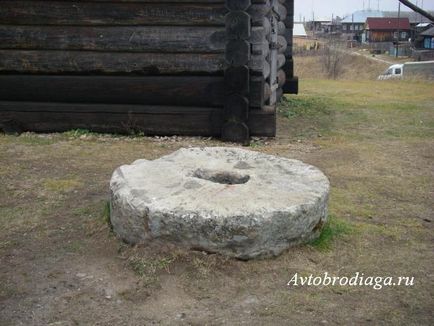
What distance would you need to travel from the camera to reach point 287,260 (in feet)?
10.9

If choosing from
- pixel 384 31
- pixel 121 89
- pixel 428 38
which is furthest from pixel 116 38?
pixel 384 31

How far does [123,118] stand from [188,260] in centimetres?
407

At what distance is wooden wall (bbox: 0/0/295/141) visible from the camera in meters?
6.55

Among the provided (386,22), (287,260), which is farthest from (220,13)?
(386,22)

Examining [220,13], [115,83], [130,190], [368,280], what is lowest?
[368,280]

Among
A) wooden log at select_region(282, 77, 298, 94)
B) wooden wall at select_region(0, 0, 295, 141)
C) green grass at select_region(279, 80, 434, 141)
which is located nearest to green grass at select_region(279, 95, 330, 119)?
green grass at select_region(279, 80, 434, 141)

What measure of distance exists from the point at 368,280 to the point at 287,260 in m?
0.51

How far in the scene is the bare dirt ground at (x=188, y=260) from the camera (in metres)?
2.78

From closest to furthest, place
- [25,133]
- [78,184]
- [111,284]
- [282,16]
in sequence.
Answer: [111,284], [78,184], [25,133], [282,16]

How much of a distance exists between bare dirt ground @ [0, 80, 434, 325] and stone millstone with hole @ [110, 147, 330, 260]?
0.35 ft

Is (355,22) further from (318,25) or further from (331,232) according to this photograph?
(331,232)

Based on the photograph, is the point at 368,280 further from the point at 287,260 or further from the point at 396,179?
the point at 396,179

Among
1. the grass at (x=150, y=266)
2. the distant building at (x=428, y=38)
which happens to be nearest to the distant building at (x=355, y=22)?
the distant building at (x=428, y=38)

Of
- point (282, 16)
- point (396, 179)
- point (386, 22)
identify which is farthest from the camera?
point (386, 22)
